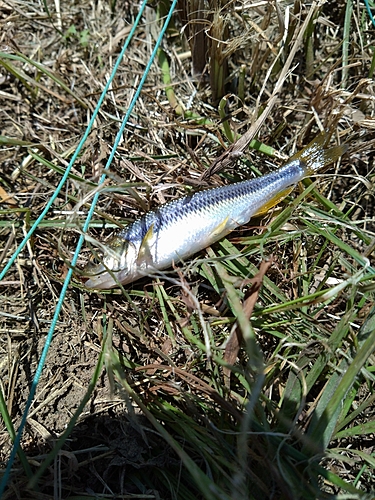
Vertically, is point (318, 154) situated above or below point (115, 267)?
above

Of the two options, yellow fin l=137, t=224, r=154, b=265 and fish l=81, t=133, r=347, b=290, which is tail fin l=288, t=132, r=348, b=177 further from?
yellow fin l=137, t=224, r=154, b=265

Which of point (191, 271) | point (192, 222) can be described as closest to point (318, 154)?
point (192, 222)

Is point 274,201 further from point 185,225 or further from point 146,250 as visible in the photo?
point 146,250

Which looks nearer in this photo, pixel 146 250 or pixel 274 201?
pixel 146 250

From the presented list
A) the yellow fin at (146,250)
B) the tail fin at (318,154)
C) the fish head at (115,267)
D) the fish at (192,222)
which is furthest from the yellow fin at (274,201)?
the fish head at (115,267)

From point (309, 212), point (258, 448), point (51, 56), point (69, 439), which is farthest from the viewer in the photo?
point (51, 56)

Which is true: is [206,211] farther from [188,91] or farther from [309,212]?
[188,91]

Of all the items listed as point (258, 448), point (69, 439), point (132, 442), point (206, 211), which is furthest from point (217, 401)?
point (206, 211)
